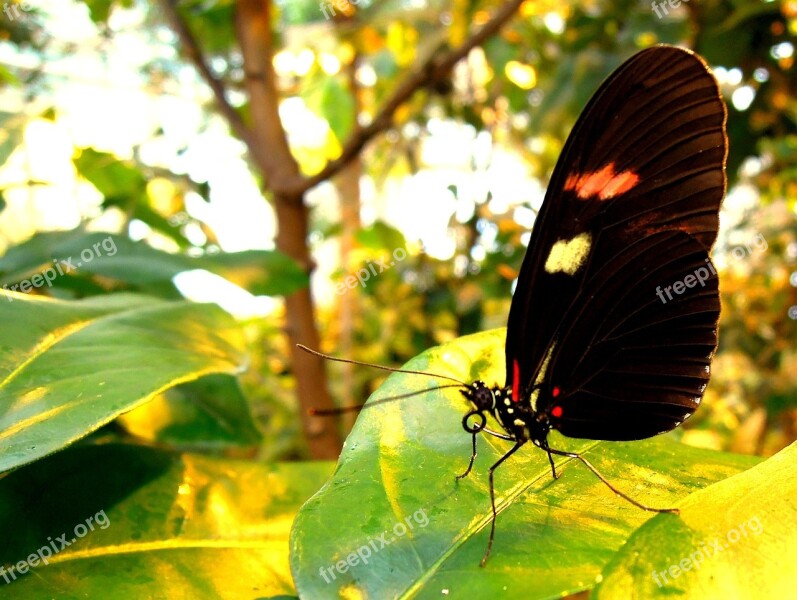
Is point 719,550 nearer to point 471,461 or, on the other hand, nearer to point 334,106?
point 471,461

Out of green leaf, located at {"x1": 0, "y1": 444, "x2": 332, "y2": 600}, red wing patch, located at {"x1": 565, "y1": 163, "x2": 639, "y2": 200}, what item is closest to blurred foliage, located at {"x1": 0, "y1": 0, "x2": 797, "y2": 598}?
green leaf, located at {"x1": 0, "y1": 444, "x2": 332, "y2": 600}

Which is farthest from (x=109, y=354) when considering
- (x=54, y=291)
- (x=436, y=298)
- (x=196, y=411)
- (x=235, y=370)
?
(x=436, y=298)

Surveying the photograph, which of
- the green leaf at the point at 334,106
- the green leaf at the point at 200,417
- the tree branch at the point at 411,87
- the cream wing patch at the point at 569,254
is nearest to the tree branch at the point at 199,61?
the tree branch at the point at 411,87

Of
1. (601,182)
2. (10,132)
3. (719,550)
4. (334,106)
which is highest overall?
(334,106)

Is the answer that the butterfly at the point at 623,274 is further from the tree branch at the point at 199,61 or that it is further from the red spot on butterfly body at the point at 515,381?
the tree branch at the point at 199,61

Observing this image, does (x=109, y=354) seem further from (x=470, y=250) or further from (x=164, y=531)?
(x=470, y=250)

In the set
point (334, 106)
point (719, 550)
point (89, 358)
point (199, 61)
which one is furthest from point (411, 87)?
point (719, 550)

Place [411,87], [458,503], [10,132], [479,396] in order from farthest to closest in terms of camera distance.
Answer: [411,87] → [10,132] → [479,396] → [458,503]
